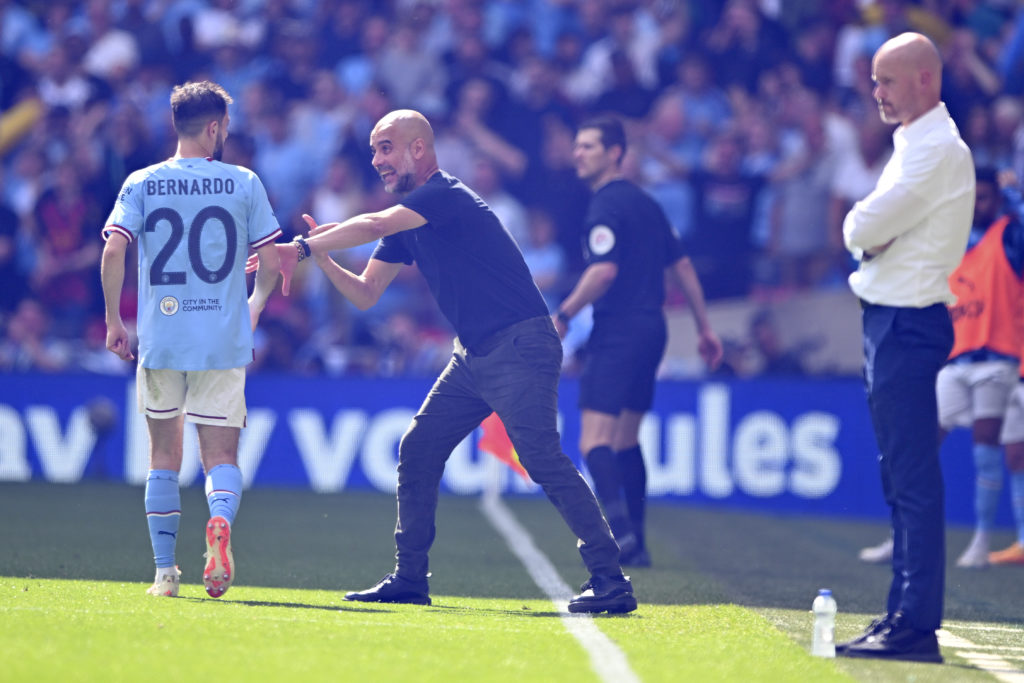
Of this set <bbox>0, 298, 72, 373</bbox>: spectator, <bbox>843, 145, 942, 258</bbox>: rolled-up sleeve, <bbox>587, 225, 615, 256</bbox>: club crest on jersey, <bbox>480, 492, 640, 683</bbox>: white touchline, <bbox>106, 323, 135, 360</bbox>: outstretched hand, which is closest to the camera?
<bbox>480, 492, 640, 683</bbox>: white touchline

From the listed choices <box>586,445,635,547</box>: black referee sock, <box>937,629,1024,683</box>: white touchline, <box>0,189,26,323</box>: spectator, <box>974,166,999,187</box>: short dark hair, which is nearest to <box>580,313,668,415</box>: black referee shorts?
<box>586,445,635,547</box>: black referee sock

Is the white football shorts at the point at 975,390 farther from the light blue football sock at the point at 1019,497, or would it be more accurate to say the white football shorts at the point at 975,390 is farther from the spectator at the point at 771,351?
the spectator at the point at 771,351

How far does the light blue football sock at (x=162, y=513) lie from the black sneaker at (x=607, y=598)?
1.78 meters

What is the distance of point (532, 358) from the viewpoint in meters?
6.05

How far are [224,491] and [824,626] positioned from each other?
8.49 ft

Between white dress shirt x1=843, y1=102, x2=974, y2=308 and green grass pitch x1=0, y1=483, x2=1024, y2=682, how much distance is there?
140cm

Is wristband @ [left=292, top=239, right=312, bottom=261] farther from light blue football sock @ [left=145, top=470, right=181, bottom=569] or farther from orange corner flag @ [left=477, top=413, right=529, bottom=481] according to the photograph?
orange corner flag @ [left=477, top=413, right=529, bottom=481]

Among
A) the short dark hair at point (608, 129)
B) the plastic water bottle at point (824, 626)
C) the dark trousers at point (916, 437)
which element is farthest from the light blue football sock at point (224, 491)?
the short dark hair at point (608, 129)

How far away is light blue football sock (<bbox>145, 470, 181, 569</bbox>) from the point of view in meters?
5.98

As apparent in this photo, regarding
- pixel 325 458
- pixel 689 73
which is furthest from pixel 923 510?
pixel 689 73

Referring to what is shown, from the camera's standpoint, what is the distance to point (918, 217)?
5.06m

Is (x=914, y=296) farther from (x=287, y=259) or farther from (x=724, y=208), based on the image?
(x=724, y=208)

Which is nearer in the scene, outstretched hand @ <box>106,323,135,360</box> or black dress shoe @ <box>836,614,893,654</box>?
black dress shoe @ <box>836,614,893,654</box>

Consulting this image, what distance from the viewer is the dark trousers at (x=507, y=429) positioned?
5941 mm
